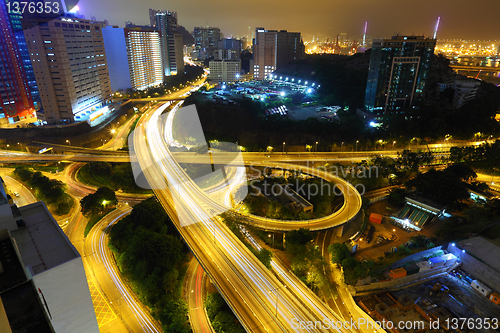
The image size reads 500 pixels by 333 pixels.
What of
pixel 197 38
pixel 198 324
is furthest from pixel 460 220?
pixel 197 38

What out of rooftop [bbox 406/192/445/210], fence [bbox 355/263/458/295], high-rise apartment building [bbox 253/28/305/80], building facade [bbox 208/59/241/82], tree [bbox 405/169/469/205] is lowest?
fence [bbox 355/263/458/295]

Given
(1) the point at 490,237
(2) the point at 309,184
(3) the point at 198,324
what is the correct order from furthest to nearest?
(2) the point at 309,184 → (1) the point at 490,237 → (3) the point at 198,324

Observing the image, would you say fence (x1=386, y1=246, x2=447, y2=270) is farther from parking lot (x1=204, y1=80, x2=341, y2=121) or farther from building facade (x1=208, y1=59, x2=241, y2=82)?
building facade (x1=208, y1=59, x2=241, y2=82)

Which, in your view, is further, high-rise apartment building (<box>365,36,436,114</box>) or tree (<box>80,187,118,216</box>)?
high-rise apartment building (<box>365,36,436,114</box>)

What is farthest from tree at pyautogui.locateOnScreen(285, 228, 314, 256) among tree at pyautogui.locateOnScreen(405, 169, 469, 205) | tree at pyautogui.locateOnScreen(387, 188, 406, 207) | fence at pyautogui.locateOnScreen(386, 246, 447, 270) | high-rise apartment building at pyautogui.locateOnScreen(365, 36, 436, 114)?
high-rise apartment building at pyautogui.locateOnScreen(365, 36, 436, 114)

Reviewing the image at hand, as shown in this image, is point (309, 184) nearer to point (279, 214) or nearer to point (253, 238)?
point (279, 214)

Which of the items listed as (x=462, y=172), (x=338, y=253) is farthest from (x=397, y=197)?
(x=338, y=253)
